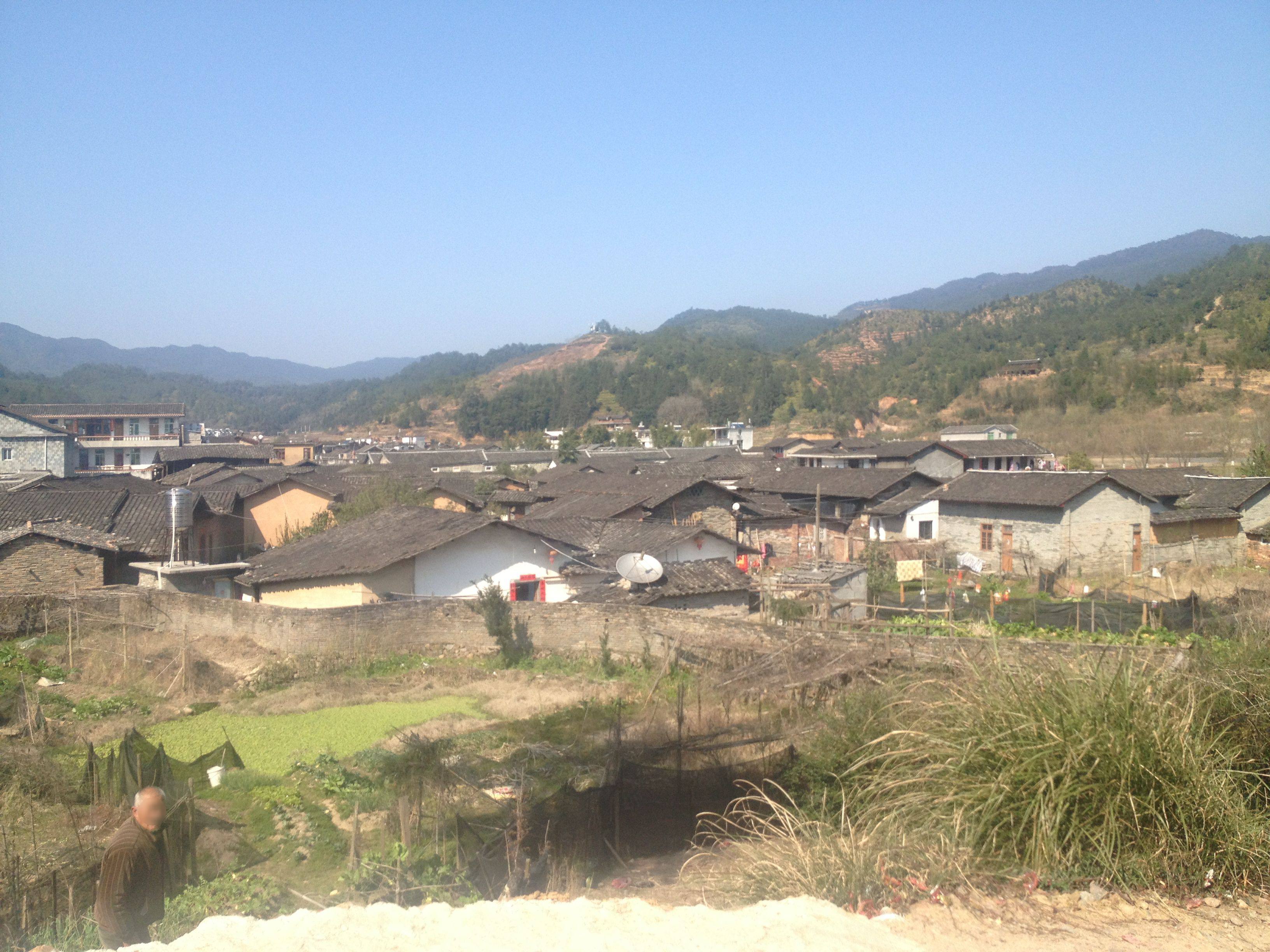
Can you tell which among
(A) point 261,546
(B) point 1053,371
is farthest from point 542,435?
(A) point 261,546

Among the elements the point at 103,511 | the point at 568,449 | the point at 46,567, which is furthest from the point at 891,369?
the point at 46,567

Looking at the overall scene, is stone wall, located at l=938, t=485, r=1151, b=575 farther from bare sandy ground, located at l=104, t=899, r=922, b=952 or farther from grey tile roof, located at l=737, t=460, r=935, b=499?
bare sandy ground, located at l=104, t=899, r=922, b=952

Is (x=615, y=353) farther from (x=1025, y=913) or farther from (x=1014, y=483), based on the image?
(x=1025, y=913)

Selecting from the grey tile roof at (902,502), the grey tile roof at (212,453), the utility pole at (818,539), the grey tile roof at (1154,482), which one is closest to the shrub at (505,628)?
the utility pole at (818,539)

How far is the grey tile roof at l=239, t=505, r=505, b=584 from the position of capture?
2089cm

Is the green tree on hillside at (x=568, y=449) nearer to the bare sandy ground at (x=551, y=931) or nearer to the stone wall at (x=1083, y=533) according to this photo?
the stone wall at (x=1083, y=533)

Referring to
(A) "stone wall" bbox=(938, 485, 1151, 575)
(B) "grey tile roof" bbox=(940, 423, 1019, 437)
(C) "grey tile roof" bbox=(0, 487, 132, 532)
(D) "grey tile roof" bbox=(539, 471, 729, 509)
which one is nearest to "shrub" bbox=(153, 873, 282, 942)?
(C) "grey tile roof" bbox=(0, 487, 132, 532)

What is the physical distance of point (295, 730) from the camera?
13.8 metres

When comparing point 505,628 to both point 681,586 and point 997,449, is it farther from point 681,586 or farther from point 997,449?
point 997,449

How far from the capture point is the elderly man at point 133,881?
5.12 meters

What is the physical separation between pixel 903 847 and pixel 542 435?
100 m

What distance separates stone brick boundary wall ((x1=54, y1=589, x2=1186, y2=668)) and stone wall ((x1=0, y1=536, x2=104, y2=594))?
1.48 metres

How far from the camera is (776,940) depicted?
14.7ft

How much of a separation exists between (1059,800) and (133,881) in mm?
5708
